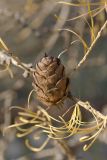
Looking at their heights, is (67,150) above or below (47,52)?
below

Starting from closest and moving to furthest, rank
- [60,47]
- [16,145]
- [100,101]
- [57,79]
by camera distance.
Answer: [57,79] → [100,101] → [60,47] → [16,145]

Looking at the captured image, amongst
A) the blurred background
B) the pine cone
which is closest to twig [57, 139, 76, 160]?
the blurred background

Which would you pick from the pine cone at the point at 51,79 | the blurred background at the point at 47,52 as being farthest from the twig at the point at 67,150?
the pine cone at the point at 51,79

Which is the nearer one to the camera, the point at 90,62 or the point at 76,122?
the point at 76,122

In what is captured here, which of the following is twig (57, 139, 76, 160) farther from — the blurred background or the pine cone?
the pine cone

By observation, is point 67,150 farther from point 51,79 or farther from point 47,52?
point 47,52

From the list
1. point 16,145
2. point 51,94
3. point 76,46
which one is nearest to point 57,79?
point 51,94

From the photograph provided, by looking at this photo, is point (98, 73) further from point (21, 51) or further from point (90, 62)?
point (90, 62)

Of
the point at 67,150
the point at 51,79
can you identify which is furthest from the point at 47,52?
the point at 51,79
